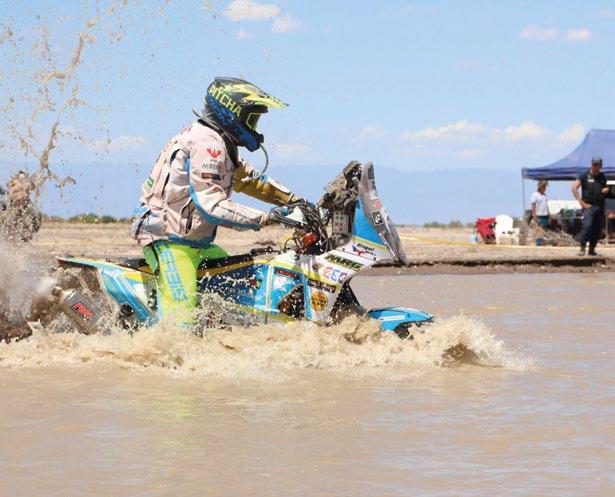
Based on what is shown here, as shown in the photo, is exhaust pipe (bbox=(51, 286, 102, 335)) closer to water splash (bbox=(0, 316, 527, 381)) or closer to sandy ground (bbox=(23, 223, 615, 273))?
water splash (bbox=(0, 316, 527, 381))

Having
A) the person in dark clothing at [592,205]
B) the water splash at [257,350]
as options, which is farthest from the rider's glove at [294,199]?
the person in dark clothing at [592,205]

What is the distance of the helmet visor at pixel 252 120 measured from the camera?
23.6 feet

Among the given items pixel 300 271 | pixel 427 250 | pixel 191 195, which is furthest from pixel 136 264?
pixel 427 250

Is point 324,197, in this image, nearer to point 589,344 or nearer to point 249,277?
point 249,277

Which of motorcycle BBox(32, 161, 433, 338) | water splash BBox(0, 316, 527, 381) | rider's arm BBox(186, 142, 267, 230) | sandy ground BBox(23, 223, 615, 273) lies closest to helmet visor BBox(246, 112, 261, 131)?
rider's arm BBox(186, 142, 267, 230)

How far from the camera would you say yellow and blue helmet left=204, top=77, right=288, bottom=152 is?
281 inches

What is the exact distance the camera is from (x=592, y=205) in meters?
21.5

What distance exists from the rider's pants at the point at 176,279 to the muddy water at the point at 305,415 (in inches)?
6.0

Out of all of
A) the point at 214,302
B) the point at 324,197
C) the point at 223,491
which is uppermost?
the point at 324,197

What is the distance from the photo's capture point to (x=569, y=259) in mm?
20141

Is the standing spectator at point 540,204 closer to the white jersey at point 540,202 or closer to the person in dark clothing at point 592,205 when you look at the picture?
the white jersey at point 540,202

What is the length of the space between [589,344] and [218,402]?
3844 millimetres

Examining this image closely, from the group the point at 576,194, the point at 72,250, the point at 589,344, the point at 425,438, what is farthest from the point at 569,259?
the point at 425,438

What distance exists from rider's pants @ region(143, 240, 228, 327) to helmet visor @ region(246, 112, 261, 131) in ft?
2.70
